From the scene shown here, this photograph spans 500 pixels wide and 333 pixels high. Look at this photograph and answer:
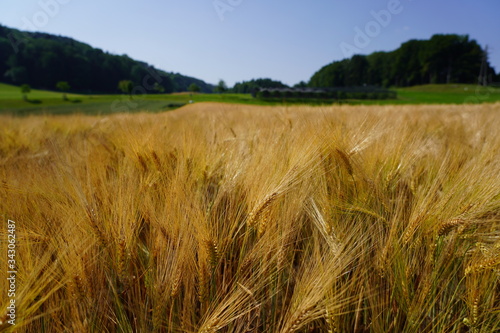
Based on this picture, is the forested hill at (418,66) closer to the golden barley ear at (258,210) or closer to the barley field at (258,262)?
the barley field at (258,262)

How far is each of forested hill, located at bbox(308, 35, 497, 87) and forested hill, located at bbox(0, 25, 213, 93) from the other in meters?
32.2

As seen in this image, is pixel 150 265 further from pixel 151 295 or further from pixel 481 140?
pixel 481 140

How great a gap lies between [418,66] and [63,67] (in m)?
65.5

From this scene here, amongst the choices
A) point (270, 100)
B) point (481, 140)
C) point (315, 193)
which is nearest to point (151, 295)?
point (315, 193)

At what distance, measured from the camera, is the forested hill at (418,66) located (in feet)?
165

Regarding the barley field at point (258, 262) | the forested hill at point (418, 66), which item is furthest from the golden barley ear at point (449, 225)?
the forested hill at point (418, 66)

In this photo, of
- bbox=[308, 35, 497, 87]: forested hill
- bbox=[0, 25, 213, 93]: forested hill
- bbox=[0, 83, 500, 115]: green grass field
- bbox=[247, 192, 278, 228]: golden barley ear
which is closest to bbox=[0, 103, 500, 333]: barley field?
bbox=[247, 192, 278, 228]: golden barley ear

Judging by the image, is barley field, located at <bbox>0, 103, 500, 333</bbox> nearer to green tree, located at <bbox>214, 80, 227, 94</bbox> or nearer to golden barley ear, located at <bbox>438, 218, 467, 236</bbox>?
golden barley ear, located at <bbox>438, 218, 467, 236</bbox>

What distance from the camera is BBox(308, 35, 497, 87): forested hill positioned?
165 ft

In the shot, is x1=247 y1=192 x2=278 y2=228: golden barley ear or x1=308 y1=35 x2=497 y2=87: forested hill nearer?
x1=247 y1=192 x2=278 y2=228: golden barley ear

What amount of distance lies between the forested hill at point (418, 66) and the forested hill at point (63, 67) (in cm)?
3218

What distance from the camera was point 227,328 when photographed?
0.62 metres

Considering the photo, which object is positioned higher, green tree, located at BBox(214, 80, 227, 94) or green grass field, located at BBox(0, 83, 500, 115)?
green tree, located at BBox(214, 80, 227, 94)

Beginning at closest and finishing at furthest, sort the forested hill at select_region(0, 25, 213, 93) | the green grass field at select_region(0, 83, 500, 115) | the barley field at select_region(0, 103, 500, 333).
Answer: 1. the barley field at select_region(0, 103, 500, 333)
2. the green grass field at select_region(0, 83, 500, 115)
3. the forested hill at select_region(0, 25, 213, 93)
